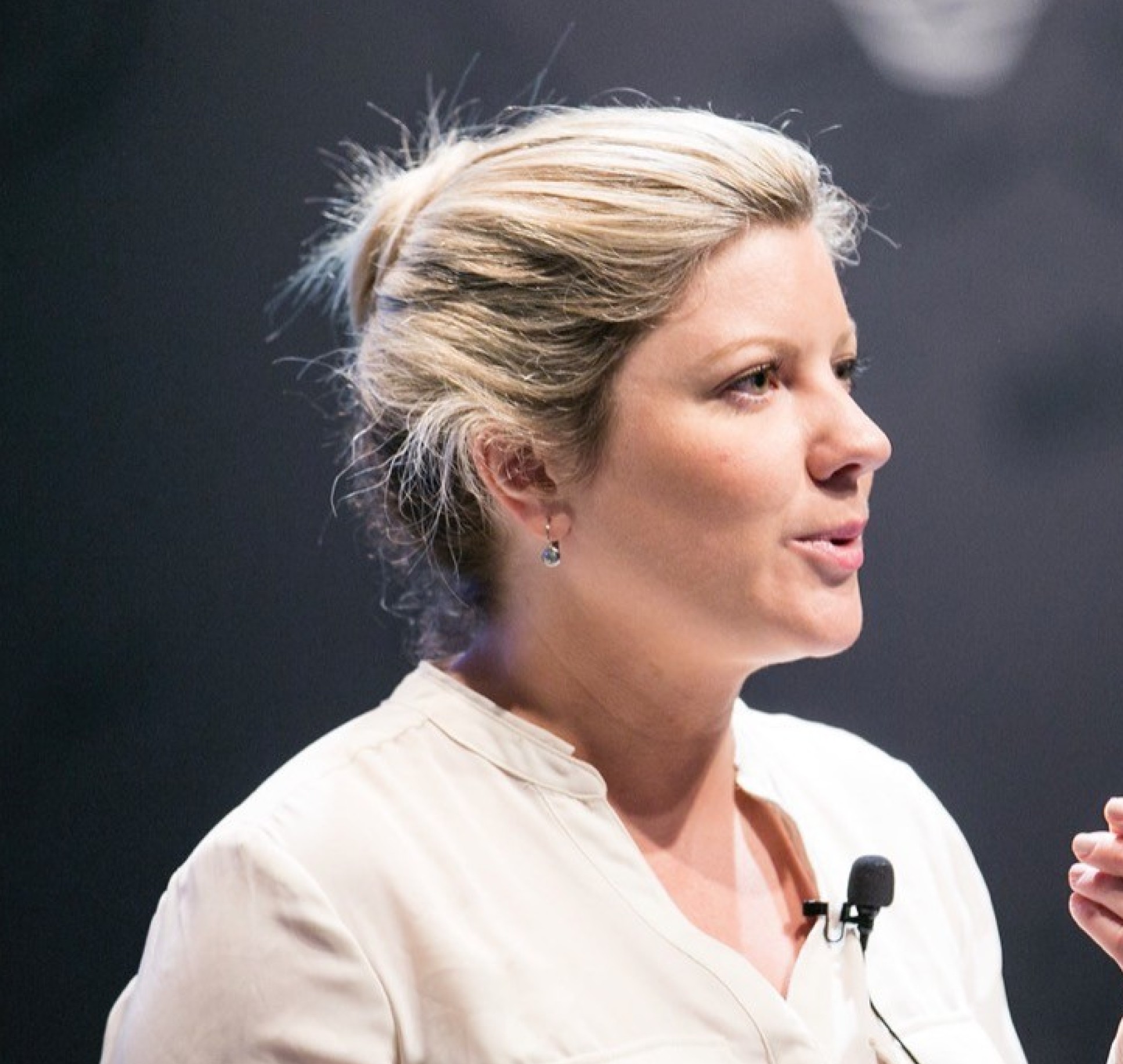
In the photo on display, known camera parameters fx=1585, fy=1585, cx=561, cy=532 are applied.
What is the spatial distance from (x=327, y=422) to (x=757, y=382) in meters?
0.52

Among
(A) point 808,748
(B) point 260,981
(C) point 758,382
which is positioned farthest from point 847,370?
(B) point 260,981

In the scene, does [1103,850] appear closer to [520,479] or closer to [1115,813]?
[1115,813]

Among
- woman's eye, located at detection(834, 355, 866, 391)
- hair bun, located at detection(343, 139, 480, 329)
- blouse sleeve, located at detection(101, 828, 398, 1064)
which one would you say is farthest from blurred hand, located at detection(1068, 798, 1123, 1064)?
hair bun, located at detection(343, 139, 480, 329)

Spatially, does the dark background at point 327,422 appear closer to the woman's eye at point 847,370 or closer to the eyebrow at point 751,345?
the woman's eye at point 847,370

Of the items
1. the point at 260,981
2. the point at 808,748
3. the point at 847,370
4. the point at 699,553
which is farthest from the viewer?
the point at 808,748

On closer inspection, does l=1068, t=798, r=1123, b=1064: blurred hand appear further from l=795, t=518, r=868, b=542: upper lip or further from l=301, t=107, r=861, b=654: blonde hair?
l=301, t=107, r=861, b=654: blonde hair

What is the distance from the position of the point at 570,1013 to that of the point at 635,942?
0.08 m

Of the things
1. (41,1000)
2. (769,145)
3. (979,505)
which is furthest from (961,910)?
(41,1000)

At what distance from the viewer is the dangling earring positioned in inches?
48.4

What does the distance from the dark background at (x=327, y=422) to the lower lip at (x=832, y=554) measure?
0.47m

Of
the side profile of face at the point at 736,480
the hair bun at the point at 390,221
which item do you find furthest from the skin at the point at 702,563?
the hair bun at the point at 390,221

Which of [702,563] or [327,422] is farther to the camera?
[327,422]

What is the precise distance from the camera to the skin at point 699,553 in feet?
3.83

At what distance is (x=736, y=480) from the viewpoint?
1.15 meters
